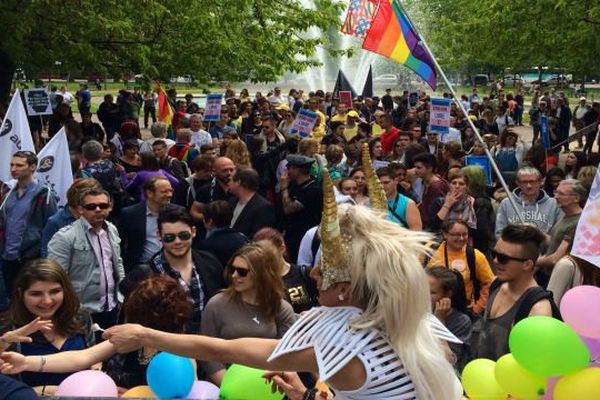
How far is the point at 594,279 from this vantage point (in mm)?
4836

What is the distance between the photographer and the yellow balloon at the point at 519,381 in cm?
344

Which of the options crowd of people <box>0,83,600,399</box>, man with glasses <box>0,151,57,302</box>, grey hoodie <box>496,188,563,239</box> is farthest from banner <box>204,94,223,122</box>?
grey hoodie <box>496,188,563,239</box>

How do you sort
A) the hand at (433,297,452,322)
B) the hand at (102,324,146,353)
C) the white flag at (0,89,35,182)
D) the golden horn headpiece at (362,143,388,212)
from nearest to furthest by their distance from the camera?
the hand at (102,324,146,353) → the golden horn headpiece at (362,143,388,212) → the hand at (433,297,452,322) → the white flag at (0,89,35,182)

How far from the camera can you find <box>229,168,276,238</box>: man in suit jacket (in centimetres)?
699

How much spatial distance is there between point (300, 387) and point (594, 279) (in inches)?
103

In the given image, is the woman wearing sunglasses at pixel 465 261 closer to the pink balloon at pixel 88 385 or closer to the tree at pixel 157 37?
the pink balloon at pixel 88 385

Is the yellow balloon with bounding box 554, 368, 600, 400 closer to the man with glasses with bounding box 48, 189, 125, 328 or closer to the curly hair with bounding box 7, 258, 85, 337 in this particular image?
the curly hair with bounding box 7, 258, 85, 337

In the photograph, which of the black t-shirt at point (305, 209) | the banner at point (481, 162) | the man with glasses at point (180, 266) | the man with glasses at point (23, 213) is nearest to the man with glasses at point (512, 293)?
the man with glasses at point (180, 266)

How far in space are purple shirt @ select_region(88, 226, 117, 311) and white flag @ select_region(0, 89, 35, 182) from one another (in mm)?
1844

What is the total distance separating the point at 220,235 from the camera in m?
6.20

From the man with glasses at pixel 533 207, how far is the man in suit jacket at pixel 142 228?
10.1 feet

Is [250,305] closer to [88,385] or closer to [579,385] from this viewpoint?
[88,385]

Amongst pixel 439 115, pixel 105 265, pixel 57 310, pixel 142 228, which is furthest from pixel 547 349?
pixel 439 115

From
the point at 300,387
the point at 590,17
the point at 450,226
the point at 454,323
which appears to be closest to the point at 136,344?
the point at 300,387
